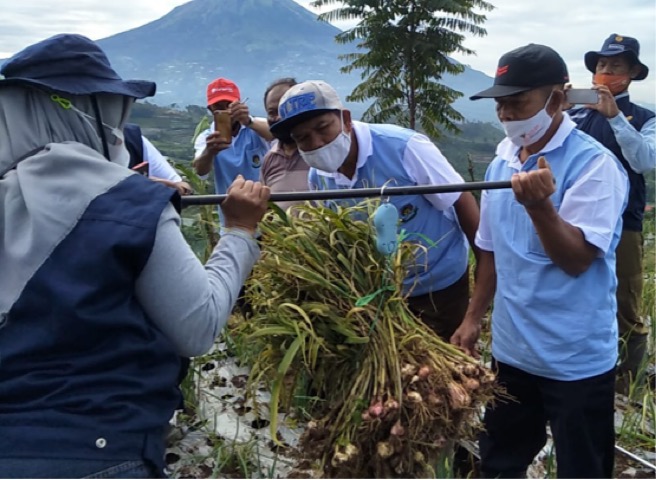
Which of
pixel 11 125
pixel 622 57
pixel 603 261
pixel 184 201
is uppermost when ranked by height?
pixel 622 57

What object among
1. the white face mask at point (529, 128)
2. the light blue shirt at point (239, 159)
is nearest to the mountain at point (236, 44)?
the light blue shirt at point (239, 159)

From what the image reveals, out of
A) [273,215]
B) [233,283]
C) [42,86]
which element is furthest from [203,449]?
[42,86]

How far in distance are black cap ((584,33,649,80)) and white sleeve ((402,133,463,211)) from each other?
5.46 feet

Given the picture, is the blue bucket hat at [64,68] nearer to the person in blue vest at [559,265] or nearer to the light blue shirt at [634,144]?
the person in blue vest at [559,265]

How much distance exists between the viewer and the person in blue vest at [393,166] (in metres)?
2.10

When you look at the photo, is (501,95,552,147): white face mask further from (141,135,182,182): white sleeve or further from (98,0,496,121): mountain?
(98,0,496,121): mountain

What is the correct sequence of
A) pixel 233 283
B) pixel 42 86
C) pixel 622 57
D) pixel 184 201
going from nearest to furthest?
pixel 42 86 → pixel 233 283 → pixel 184 201 → pixel 622 57

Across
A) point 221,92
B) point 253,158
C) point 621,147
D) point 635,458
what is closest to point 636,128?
point 621,147

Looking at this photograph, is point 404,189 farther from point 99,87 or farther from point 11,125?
point 11,125

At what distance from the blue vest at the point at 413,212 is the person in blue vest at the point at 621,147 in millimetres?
1337

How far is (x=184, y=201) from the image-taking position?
4.65ft

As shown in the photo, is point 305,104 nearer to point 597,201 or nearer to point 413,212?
point 413,212

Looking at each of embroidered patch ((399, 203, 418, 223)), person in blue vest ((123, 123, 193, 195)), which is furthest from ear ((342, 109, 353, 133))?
person in blue vest ((123, 123, 193, 195))

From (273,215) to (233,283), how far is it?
17.2 inches
